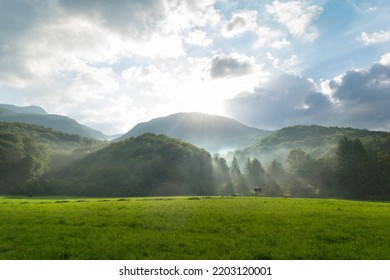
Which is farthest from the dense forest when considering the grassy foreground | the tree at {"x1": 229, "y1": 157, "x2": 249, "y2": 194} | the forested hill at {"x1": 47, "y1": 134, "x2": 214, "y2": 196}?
the grassy foreground

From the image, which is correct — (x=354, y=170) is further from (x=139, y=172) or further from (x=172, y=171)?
(x=139, y=172)

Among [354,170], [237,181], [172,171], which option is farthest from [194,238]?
[237,181]

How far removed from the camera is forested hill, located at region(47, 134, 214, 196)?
5113 inches

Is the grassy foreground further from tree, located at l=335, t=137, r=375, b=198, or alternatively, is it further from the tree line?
the tree line

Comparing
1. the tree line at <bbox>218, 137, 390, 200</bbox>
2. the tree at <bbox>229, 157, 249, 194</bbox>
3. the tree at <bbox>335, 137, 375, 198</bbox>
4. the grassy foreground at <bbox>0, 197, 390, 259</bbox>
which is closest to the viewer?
the grassy foreground at <bbox>0, 197, 390, 259</bbox>

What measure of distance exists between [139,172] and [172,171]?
614 inches

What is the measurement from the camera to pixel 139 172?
144m

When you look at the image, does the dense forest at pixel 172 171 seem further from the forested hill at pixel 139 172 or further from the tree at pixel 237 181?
the tree at pixel 237 181

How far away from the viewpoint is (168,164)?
156 meters

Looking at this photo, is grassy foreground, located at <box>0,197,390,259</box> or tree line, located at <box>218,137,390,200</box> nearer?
grassy foreground, located at <box>0,197,390,259</box>

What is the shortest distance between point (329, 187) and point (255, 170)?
4384 cm

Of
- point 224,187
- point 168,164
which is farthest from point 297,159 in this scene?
point 168,164

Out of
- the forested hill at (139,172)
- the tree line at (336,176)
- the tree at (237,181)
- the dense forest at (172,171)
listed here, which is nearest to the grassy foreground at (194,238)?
the dense forest at (172,171)
